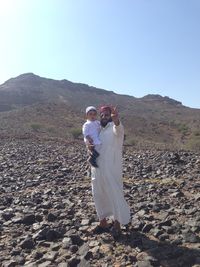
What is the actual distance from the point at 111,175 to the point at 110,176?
1.0 inches

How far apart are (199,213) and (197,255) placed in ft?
7.26

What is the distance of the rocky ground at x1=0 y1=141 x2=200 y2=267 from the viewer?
6.59 metres

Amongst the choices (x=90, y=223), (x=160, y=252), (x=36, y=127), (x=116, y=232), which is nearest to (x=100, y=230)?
(x=116, y=232)

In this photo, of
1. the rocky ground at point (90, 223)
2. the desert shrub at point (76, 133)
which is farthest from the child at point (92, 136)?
the desert shrub at point (76, 133)

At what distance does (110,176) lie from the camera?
24.8ft

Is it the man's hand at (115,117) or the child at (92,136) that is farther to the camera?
the child at (92,136)

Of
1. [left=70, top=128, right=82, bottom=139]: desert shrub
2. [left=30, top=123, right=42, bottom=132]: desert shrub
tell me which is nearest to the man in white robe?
[left=70, top=128, right=82, bottom=139]: desert shrub

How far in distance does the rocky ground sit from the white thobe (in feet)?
1.33

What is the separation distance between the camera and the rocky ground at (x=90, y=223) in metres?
6.59

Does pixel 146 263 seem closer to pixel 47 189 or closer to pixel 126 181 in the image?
pixel 47 189

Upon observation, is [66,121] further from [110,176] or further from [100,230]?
[110,176]

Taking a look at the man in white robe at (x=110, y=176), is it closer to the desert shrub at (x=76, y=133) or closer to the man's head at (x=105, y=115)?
the man's head at (x=105, y=115)

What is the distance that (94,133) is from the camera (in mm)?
7715

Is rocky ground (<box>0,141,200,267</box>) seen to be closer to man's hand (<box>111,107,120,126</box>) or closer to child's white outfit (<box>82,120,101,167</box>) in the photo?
child's white outfit (<box>82,120,101,167</box>)
